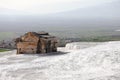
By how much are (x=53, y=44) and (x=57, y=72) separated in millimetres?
6411

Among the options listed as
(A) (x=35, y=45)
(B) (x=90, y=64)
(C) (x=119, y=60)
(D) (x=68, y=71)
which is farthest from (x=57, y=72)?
(A) (x=35, y=45)

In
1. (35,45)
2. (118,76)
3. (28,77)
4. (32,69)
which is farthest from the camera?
(35,45)

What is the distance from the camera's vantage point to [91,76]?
850 centimetres

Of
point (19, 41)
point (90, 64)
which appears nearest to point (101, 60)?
point (90, 64)

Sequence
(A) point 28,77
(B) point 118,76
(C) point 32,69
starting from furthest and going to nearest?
1. (C) point 32,69
2. (A) point 28,77
3. (B) point 118,76

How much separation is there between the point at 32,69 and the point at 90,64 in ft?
6.06

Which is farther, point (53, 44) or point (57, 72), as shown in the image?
point (53, 44)

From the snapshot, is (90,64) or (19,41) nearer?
(90,64)

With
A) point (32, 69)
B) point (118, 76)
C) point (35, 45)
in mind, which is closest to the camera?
point (118, 76)

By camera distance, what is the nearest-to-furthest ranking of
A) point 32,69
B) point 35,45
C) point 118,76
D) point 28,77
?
point 118,76 → point 28,77 → point 32,69 → point 35,45

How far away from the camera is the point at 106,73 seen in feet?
28.3

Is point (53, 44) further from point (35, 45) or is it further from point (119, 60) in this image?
point (119, 60)

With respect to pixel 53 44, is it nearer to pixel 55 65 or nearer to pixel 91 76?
pixel 55 65

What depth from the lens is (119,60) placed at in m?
9.42
